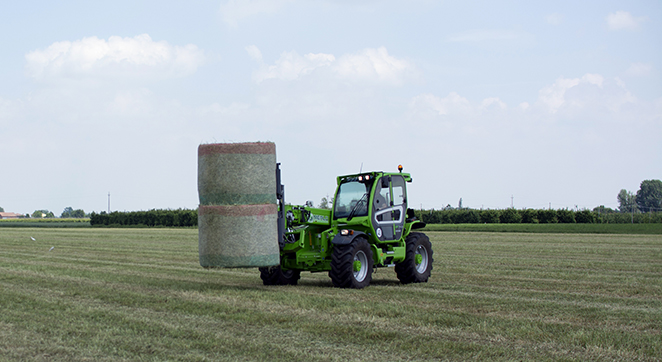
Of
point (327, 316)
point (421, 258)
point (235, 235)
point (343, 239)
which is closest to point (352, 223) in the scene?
point (343, 239)

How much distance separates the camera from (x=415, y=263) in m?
14.3

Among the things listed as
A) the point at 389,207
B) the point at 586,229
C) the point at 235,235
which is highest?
the point at 389,207

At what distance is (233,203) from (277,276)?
2.87 meters

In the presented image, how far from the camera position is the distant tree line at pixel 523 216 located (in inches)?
2527

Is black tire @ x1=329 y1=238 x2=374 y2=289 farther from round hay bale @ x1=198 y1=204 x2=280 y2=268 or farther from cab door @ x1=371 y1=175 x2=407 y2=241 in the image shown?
round hay bale @ x1=198 y1=204 x2=280 y2=268

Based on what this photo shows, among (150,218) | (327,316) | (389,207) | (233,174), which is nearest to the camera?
(327,316)

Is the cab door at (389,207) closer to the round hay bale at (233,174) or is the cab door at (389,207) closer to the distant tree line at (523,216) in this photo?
the round hay bale at (233,174)

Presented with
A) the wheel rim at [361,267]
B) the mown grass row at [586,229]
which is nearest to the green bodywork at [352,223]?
the wheel rim at [361,267]

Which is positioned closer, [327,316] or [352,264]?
[327,316]

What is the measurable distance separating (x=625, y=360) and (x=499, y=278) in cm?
800

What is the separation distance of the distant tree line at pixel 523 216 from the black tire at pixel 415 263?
162 ft

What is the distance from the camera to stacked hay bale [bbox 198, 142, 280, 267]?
1116cm

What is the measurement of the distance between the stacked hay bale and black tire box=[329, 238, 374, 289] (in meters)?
1.61

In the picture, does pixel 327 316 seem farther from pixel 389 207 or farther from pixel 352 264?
pixel 389 207
